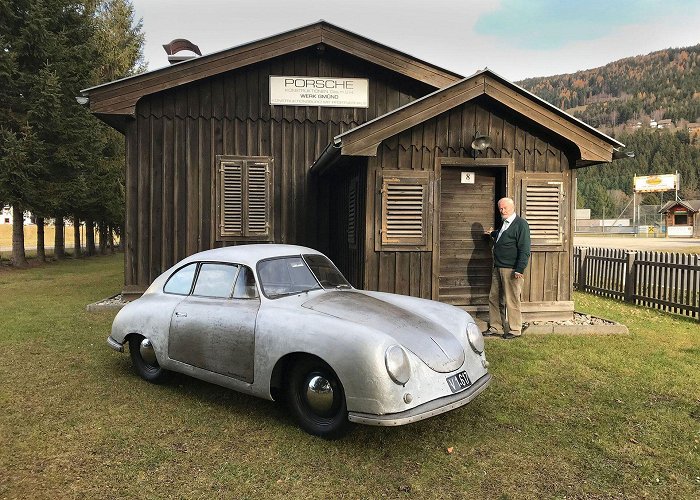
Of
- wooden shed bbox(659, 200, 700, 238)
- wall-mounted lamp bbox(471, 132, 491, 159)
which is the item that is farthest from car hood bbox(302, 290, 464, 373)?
wooden shed bbox(659, 200, 700, 238)

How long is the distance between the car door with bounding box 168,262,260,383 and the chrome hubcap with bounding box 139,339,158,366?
43cm

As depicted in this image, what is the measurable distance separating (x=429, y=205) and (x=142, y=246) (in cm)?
560

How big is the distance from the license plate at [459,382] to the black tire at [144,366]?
3040mm

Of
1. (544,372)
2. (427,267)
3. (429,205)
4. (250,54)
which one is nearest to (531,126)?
(429,205)

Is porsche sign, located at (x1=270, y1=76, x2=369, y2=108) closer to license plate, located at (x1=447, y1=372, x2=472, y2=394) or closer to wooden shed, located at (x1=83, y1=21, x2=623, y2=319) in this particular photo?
wooden shed, located at (x1=83, y1=21, x2=623, y2=319)

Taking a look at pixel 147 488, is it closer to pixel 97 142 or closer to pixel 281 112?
pixel 281 112

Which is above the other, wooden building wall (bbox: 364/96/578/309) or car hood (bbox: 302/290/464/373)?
wooden building wall (bbox: 364/96/578/309)

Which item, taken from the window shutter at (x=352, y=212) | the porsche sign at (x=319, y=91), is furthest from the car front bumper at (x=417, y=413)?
the porsche sign at (x=319, y=91)

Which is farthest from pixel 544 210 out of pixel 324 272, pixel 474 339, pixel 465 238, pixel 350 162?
pixel 324 272

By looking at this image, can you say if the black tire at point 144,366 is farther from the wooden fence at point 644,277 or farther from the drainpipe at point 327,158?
the wooden fence at point 644,277

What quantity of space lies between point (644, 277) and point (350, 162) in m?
6.94

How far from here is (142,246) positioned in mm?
9656

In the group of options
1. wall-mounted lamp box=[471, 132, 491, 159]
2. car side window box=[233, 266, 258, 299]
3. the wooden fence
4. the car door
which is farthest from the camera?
the wooden fence

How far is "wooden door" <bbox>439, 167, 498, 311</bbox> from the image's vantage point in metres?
8.34
